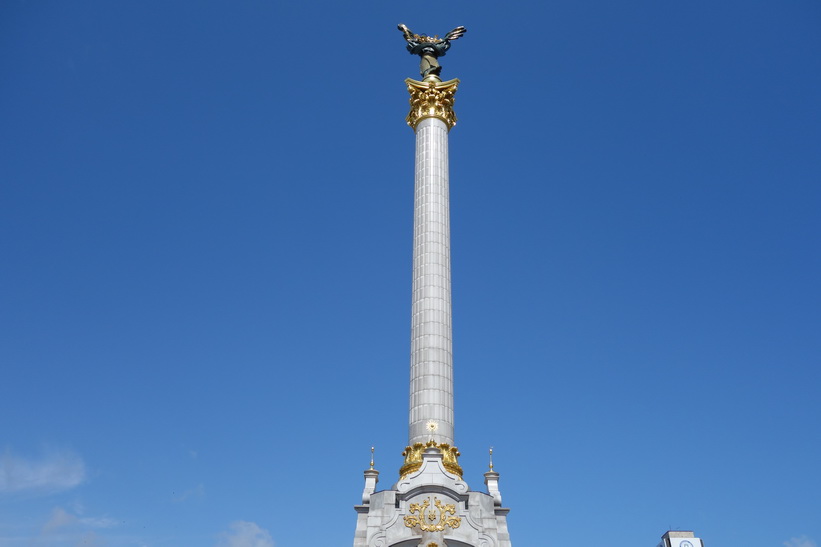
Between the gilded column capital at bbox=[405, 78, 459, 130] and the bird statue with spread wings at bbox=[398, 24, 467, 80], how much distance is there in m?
1.76

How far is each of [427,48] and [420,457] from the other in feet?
90.3

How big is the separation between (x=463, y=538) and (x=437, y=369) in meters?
8.48

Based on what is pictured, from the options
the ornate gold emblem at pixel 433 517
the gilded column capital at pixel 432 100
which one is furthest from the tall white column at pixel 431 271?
the ornate gold emblem at pixel 433 517

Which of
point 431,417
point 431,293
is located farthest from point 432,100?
point 431,417

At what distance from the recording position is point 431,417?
35.7 meters

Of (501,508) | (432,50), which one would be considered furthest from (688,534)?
(432,50)

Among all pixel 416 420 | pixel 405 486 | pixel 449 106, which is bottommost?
pixel 405 486

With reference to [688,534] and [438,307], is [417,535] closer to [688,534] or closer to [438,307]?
[438,307]

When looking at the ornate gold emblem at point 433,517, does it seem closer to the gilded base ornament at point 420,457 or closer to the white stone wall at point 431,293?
the gilded base ornament at point 420,457

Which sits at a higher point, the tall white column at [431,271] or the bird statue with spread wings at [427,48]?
the bird statue with spread wings at [427,48]

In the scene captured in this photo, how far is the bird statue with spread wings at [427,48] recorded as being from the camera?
157 feet

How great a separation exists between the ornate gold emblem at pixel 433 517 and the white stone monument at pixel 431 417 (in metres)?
0.04

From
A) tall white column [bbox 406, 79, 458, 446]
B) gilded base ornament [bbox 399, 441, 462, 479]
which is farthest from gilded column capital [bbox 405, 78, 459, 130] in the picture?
gilded base ornament [bbox 399, 441, 462, 479]

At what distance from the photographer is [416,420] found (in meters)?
36.1
